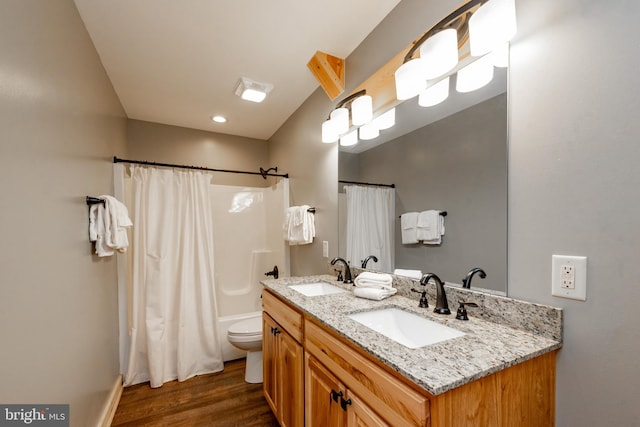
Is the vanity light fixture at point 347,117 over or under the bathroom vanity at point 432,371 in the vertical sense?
over

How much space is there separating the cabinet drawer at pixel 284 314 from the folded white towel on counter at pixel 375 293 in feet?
1.07

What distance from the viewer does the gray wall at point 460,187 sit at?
104 cm

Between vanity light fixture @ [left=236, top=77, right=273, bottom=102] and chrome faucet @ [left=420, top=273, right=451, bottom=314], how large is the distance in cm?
191

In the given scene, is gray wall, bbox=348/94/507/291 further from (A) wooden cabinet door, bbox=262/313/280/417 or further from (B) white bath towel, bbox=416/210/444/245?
(A) wooden cabinet door, bbox=262/313/280/417

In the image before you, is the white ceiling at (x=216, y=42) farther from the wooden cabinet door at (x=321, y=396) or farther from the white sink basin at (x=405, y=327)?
the wooden cabinet door at (x=321, y=396)

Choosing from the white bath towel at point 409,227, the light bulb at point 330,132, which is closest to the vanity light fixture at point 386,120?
the light bulb at point 330,132

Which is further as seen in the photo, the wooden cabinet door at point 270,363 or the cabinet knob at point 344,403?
the wooden cabinet door at point 270,363

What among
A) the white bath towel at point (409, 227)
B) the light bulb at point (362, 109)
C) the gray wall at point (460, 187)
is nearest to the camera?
the gray wall at point (460, 187)

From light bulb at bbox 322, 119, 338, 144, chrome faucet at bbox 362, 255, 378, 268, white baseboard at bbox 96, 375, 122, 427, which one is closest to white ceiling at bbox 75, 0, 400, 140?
light bulb at bbox 322, 119, 338, 144

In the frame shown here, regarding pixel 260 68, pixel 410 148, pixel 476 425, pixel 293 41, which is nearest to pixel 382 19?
pixel 293 41

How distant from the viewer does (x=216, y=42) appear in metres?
1.73

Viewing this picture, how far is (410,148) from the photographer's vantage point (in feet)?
4.74

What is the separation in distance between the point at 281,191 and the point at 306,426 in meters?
2.05

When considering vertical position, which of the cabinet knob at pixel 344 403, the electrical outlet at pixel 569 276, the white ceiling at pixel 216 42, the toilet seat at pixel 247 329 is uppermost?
the white ceiling at pixel 216 42
